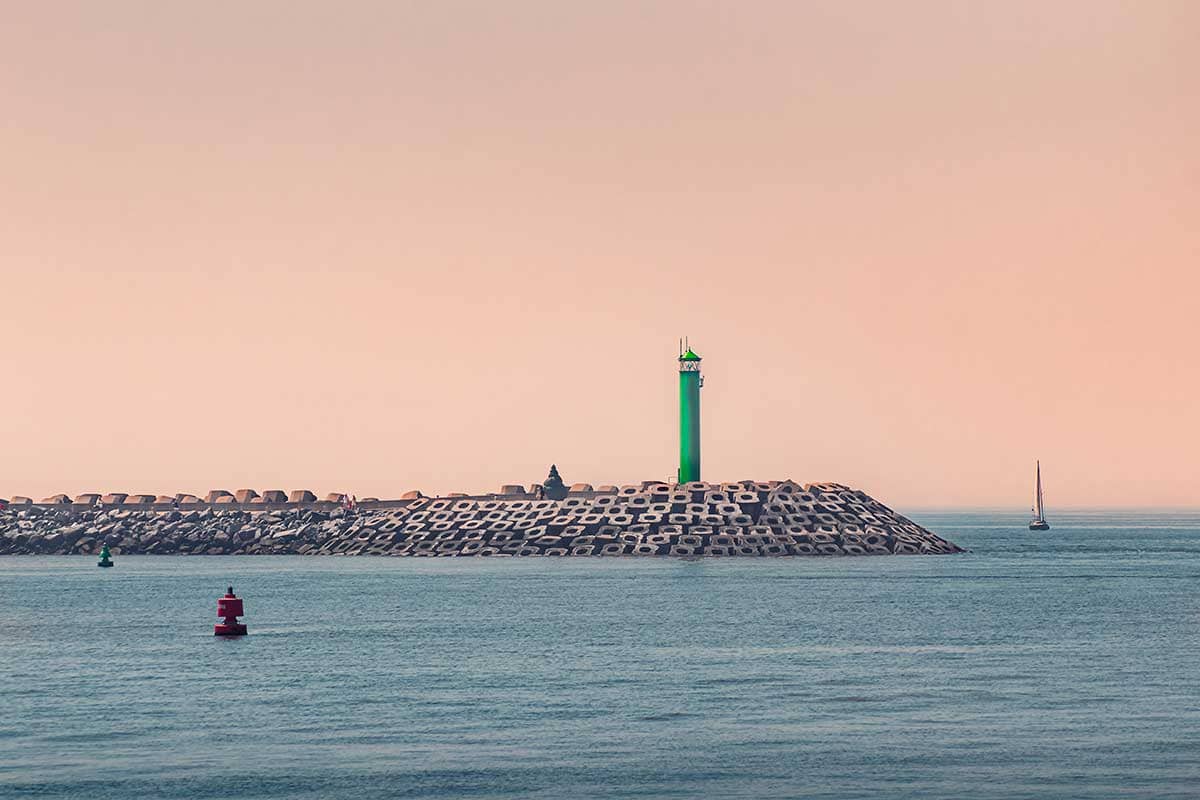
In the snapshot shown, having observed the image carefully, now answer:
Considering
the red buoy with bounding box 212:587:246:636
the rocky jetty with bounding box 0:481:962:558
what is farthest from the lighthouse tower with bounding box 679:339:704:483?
the red buoy with bounding box 212:587:246:636

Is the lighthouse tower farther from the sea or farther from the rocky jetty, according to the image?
the sea

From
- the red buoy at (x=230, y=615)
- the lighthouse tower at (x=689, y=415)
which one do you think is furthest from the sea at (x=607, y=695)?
the lighthouse tower at (x=689, y=415)

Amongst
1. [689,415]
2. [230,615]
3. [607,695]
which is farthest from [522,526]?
[607,695]

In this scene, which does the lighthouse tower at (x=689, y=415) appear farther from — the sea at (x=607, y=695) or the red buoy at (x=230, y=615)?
the red buoy at (x=230, y=615)

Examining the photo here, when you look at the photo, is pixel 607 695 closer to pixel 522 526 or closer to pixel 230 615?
pixel 230 615

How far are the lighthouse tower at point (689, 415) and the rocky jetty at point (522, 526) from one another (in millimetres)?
2023

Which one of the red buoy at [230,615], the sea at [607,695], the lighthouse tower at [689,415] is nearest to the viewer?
the sea at [607,695]

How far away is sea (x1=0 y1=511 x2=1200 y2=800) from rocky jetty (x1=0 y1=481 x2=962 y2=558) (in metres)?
44.1

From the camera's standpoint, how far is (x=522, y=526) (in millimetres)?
139875

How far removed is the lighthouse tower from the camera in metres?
127

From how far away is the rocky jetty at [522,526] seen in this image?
13150 centimetres

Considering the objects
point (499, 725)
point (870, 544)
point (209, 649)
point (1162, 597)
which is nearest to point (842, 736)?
point (499, 725)

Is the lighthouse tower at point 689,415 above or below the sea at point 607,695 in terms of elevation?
above

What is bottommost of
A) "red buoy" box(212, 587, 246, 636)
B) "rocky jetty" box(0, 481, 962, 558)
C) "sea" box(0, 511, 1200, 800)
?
"sea" box(0, 511, 1200, 800)
